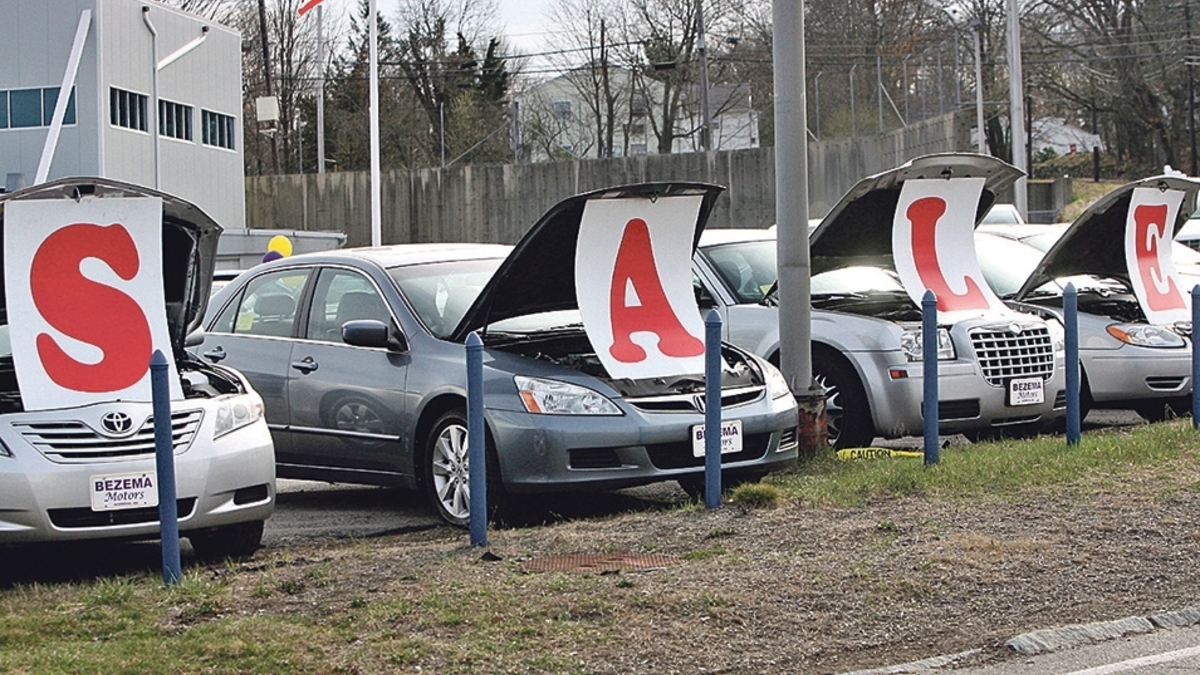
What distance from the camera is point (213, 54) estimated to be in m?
50.2

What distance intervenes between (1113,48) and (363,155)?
105ft

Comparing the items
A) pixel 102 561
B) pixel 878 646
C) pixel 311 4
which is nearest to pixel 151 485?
pixel 102 561

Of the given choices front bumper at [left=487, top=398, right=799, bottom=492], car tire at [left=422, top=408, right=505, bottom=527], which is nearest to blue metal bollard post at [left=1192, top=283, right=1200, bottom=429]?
front bumper at [left=487, top=398, right=799, bottom=492]

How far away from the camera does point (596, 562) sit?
22.7 ft

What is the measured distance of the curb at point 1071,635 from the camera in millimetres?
5410

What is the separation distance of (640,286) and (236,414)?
246 centimetres

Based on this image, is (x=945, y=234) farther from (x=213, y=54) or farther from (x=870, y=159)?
(x=213, y=54)

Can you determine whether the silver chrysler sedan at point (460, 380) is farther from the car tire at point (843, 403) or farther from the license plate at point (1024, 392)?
the license plate at point (1024, 392)

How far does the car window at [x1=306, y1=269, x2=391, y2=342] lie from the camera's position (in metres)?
9.47

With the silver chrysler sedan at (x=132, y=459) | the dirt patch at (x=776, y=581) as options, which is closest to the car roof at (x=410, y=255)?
the silver chrysler sedan at (x=132, y=459)

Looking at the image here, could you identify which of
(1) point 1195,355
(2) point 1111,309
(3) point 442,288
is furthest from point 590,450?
(2) point 1111,309

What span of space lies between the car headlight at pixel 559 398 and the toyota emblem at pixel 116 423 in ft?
6.86

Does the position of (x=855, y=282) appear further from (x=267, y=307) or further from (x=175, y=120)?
(x=175, y=120)

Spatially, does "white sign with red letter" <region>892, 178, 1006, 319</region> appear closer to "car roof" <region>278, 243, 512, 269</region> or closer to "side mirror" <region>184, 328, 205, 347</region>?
"car roof" <region>278, 243, 512, 269</region>
